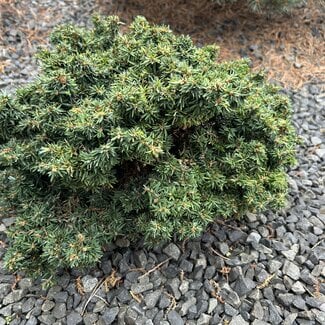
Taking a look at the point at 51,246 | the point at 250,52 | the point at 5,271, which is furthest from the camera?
the point at 250,52

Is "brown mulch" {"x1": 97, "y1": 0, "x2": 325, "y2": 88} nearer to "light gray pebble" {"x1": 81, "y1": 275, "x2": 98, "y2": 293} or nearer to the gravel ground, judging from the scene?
the gravel ground

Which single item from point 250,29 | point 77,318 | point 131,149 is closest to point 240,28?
point 250,29

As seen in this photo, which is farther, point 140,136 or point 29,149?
point 29,149

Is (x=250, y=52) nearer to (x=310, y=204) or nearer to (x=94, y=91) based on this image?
(x=310, y=204)

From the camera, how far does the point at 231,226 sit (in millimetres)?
2154

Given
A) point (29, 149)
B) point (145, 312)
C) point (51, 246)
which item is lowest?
point (145, 312)

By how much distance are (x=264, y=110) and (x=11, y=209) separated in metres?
1.47

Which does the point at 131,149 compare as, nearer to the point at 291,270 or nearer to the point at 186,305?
the point at 186,305

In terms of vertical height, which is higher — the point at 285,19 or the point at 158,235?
the point at 285,19

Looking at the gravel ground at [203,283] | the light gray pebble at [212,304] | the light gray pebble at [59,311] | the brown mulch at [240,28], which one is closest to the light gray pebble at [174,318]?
the gravel ground at [203,283]

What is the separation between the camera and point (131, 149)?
5.14 ft

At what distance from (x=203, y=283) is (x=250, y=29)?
273 centimetres

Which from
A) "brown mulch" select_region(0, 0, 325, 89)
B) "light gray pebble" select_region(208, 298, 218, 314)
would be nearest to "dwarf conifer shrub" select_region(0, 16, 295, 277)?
"light gray pebble" select_region(208, 298, 218, 314)

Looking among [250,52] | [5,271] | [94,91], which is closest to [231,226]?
[94,91]
